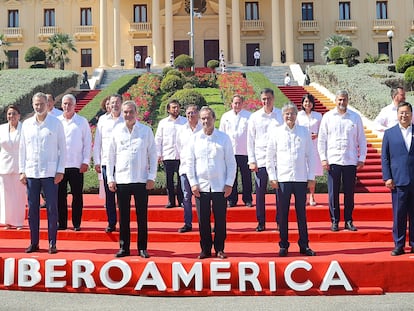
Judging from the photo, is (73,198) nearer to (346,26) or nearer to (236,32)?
(236,32)

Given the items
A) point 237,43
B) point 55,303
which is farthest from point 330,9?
point 55,303

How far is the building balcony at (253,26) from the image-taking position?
42750 mm

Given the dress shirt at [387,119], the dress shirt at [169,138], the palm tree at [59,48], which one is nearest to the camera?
the dress shirt at [387,119]

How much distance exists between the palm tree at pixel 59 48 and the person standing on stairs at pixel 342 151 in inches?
1348

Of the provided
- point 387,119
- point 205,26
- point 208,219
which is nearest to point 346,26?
point 205,26

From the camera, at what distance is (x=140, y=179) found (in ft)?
22.2

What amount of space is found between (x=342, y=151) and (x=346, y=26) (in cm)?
3748

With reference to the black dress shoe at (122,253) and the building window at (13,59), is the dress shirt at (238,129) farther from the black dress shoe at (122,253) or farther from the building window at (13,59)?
the building window at (13,59)

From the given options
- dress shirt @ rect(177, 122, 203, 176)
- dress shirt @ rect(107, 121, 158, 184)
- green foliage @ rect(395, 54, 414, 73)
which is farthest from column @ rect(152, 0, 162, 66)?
dress shirt @ rect(107, 121, 158, 184)

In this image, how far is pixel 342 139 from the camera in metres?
8.03

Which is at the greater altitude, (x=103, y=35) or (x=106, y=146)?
(x=103, y=35)

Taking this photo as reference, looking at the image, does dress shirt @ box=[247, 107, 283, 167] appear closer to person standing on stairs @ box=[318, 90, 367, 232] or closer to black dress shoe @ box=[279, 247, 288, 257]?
person standing on stairs @ box=[318, 90, 367, 232]

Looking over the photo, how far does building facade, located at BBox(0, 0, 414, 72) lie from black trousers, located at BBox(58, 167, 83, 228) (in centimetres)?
3472

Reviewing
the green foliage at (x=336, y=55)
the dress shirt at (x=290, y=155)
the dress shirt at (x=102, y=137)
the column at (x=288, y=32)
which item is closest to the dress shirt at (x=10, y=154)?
the dress shirt at (x=102, y=137)
